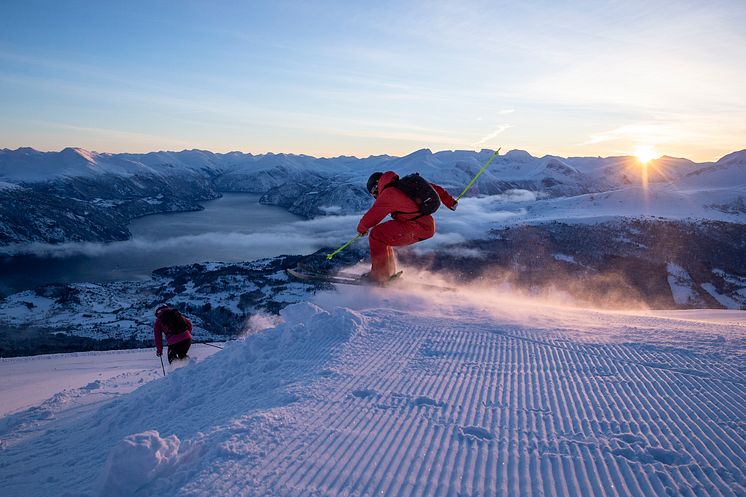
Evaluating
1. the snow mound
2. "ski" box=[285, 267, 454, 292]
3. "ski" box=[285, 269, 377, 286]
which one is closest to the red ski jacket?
"ski" box=[285, 267, 454, 292]

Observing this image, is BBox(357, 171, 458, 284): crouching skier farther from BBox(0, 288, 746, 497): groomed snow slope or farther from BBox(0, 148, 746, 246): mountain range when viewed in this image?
BBox(0, 148, 746, 246): mountain range

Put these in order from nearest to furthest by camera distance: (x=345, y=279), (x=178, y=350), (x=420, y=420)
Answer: (x=420, y=420)
(x=178, y=350)
(x=345, y=279)

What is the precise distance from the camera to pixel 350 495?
10.1ft

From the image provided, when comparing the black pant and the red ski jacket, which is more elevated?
the red ski jacket

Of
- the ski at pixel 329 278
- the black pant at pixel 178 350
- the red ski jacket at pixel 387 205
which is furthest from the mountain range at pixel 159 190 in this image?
the black pant at pixel 178 350

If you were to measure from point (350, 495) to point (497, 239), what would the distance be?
199 ft

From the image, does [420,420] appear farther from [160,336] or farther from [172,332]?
[160,336]

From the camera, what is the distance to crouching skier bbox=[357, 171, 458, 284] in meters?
7.62

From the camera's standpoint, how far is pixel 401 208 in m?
7.75

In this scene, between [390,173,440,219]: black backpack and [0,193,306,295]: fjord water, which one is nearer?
[390,173,440,219]: black backpack

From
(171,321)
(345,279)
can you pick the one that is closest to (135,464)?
(171,321)

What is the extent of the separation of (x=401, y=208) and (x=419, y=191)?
449 mm

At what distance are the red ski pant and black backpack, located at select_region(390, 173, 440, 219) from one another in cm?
39

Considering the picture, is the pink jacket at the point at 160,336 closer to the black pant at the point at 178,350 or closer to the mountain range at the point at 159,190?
the black pant at the point at 178,350
